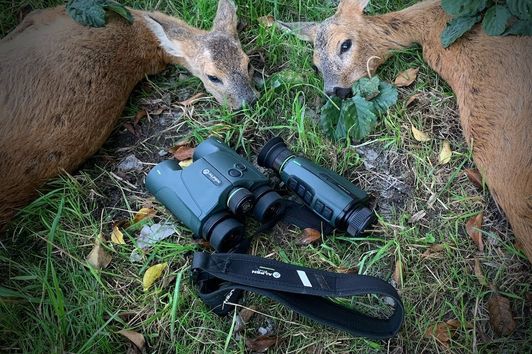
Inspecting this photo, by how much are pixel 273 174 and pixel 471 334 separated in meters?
1.56

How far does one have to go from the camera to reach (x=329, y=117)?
155 inches

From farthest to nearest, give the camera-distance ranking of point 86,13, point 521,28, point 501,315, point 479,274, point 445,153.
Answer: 1. point 86,13
2. point 445,153
3. point 521,28
4. point 479,274
5. point 501,315

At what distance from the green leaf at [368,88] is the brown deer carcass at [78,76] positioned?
0.75m

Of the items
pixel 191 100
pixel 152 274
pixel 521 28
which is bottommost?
pixel 152 274

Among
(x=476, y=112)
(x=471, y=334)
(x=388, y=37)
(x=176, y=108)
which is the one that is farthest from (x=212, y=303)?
(x=388, y=37)

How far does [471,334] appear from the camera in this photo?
3004mm

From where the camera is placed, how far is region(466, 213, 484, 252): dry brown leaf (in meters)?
3.33

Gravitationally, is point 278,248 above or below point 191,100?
below

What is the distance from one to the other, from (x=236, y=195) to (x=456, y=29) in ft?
6.33

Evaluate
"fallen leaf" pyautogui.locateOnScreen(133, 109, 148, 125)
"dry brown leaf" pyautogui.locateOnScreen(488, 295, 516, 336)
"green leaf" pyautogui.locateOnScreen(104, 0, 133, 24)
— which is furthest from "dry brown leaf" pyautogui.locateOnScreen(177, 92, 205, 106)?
"dry brown leaf" pyautogui.locateOnScreen(488, 295, 516, 336)

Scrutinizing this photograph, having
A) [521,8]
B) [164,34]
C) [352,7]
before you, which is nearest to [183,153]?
[164,34]

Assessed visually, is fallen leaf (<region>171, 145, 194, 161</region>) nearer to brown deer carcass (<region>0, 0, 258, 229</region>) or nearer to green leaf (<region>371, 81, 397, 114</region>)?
brown deer carcass (<region>0, 0, 258, 229</region>)

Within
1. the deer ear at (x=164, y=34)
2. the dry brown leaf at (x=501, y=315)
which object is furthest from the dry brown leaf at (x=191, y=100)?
the dry brown leaf at (x=501, y=315)

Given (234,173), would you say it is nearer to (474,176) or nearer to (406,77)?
(474,176)
